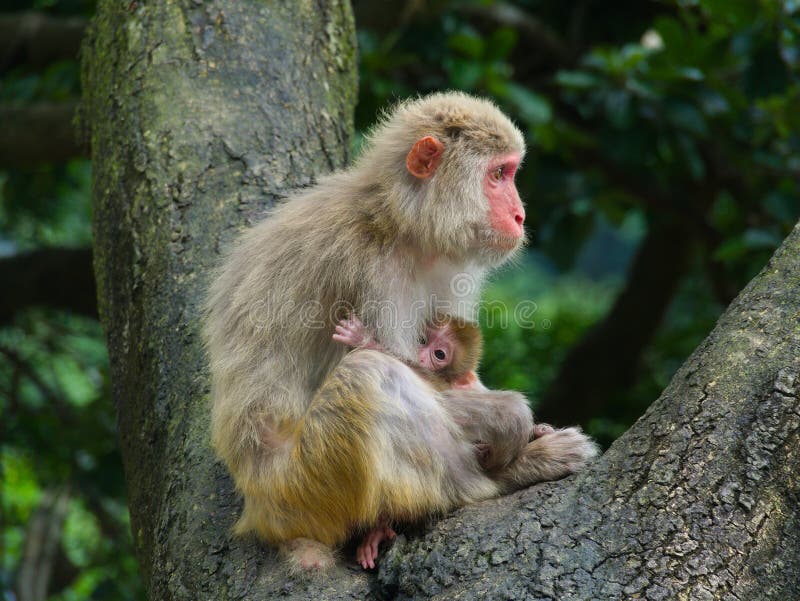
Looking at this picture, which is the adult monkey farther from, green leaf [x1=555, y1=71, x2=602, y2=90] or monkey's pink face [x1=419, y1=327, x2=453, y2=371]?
green leaf [x1=555, y1=71, x2=602, y2=90]

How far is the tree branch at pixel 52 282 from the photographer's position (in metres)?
8.21

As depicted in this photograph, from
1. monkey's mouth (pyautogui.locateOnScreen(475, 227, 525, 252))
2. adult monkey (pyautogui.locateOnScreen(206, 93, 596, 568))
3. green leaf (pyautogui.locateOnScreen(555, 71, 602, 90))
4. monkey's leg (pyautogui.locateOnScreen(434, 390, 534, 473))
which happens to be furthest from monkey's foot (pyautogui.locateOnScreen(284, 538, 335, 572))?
green leaf (pyautogui.locateOnScreen(555, 71, 602, 90))

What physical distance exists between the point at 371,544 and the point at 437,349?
1177 millimetres

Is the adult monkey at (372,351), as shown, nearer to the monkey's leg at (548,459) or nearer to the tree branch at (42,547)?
the monkey's leg at (548,459)

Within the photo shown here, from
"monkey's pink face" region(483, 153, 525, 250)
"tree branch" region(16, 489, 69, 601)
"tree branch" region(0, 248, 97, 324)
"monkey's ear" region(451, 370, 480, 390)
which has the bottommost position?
"tree branch" region(16, 489, 69, 601)

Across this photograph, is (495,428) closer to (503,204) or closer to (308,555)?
(308,555)

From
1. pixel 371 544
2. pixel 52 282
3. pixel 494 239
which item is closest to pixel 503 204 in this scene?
pixel 494 239

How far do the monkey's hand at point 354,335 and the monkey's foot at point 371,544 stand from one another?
2.36 ft

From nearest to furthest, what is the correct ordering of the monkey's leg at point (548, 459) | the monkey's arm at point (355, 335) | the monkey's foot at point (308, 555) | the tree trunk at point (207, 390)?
the tree trunk at point (207, 390) → the monkey's foot at point (308, 555) → the monkey's leg at point (548, 459) → the monkey's arm at point (355, 335)

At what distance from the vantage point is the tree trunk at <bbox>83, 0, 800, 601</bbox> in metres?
2.86

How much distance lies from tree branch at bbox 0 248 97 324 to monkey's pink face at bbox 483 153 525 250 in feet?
16.1

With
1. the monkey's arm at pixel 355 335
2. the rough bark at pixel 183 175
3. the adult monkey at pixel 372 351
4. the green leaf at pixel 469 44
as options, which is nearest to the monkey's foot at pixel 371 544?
the adult monkey at pixel 372 351

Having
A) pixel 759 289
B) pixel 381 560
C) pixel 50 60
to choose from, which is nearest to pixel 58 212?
pixel 50 60

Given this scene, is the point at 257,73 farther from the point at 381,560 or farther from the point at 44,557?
the point at 44,557
